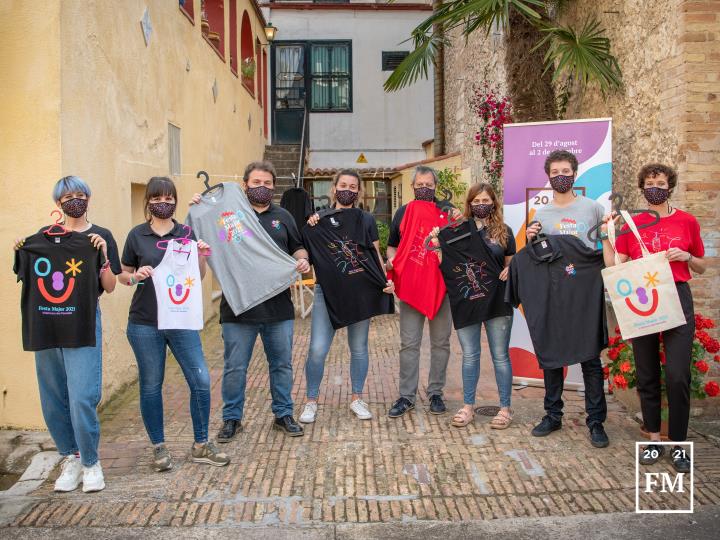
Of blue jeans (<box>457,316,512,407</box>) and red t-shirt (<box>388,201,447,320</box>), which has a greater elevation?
red t-shirt (<box>388,201,447,320</box>)

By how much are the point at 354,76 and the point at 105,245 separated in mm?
16740

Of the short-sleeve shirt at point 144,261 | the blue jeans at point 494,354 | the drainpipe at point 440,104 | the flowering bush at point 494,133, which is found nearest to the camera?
the short-sleeve shirt at point 144,261

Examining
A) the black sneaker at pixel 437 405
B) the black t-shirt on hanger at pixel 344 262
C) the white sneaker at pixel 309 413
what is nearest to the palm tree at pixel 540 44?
the black t-shirt on hanger at pixel 344 262

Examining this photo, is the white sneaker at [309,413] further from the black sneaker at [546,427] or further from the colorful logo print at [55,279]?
the colorful logo print at [55,279]

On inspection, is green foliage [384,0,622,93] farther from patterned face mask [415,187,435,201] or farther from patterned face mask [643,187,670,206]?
patterned face mask [643,187,670,206]

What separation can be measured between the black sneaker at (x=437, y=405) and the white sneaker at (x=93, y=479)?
2.60 m

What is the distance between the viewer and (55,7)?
5270 mm

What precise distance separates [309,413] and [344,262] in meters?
1.22

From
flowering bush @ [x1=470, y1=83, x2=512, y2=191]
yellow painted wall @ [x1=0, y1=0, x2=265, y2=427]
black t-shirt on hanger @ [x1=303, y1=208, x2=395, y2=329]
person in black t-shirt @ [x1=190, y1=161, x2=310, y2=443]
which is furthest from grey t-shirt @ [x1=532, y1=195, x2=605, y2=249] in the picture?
flowering bush @ [x1=470, y1=83, x2=512, y2=191]

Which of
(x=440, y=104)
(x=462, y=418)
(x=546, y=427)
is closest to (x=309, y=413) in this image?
(x=462, y=418)

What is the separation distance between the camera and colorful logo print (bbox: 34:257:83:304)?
4164mm

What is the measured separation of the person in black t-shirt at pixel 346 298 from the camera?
5.38 m

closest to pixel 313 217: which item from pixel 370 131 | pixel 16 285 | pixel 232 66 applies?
pixel 16 285

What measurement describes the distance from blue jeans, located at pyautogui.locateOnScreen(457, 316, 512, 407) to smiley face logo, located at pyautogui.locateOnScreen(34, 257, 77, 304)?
9.15 feet
